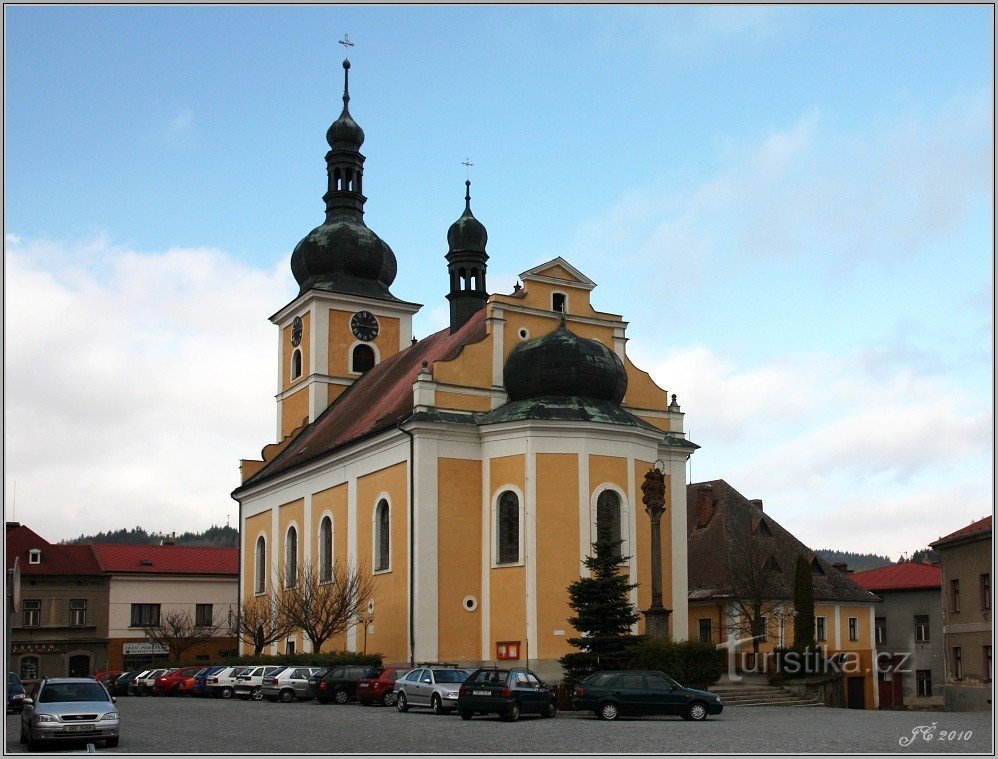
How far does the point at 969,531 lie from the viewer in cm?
4062

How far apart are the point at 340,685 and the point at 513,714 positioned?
8.10 meters

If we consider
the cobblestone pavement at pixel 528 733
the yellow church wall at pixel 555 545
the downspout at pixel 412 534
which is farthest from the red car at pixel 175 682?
the yellow church wall at pixel 555 545

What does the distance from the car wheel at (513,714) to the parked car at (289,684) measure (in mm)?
9270

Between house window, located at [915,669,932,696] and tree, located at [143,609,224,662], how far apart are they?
34.7 meters

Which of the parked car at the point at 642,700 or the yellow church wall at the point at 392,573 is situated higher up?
the yellow church wall at the point at 392,573

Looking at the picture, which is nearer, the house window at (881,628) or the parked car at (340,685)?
the parked car at (340,685)

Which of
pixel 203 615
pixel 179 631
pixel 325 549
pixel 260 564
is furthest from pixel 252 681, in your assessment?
pixel 203 615

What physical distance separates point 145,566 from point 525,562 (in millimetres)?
35134

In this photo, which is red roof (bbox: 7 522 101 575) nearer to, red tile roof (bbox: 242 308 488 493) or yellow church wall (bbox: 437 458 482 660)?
red tile roof (bbox: 242 308 488 493)

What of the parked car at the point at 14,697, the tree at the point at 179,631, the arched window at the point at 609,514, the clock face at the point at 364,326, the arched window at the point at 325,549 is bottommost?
the tree at the point at 179,631

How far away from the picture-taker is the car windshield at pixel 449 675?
27.0 metres

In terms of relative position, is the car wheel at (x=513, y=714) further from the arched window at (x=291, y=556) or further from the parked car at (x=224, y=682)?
the arched window at (x=291, y=556)

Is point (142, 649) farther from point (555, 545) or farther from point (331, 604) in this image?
point (555, 545)

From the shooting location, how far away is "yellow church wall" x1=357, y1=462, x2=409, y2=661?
123 feet
